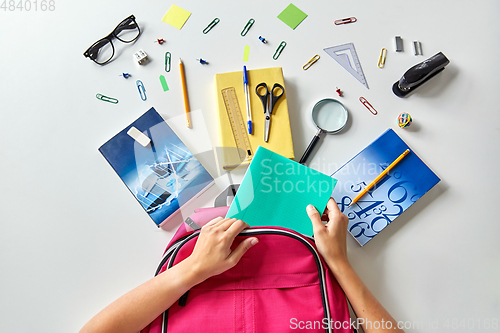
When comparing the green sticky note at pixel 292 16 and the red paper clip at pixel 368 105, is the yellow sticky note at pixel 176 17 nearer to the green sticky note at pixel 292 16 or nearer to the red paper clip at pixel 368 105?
the green sticky note at pixel 292 16

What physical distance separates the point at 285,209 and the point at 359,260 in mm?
287

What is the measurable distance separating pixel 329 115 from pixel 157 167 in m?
0.54

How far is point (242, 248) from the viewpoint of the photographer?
26.2 inches

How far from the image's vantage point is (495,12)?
0.95 metres

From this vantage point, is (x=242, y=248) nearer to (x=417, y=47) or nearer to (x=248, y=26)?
(x=248, y=26)

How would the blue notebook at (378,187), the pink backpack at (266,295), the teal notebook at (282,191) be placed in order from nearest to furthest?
the pink backpack at (266,295)
the teal notebook at (282,191)
the blue notebook at (378,187)

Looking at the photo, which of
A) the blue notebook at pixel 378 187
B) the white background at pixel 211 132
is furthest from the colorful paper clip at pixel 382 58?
the blue notebook at pixel 378 187

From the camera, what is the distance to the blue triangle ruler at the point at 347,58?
36.2 inches

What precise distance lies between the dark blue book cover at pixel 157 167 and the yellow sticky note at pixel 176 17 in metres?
0.29

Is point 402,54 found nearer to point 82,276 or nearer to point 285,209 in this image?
point 285,209

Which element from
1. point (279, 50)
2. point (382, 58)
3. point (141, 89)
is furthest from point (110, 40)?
point (382, 58)

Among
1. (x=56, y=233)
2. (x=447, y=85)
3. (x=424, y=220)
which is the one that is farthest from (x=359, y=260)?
(x=56, y=233)

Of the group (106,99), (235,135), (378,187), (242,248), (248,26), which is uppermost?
(106,99)

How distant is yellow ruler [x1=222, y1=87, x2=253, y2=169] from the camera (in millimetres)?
864
